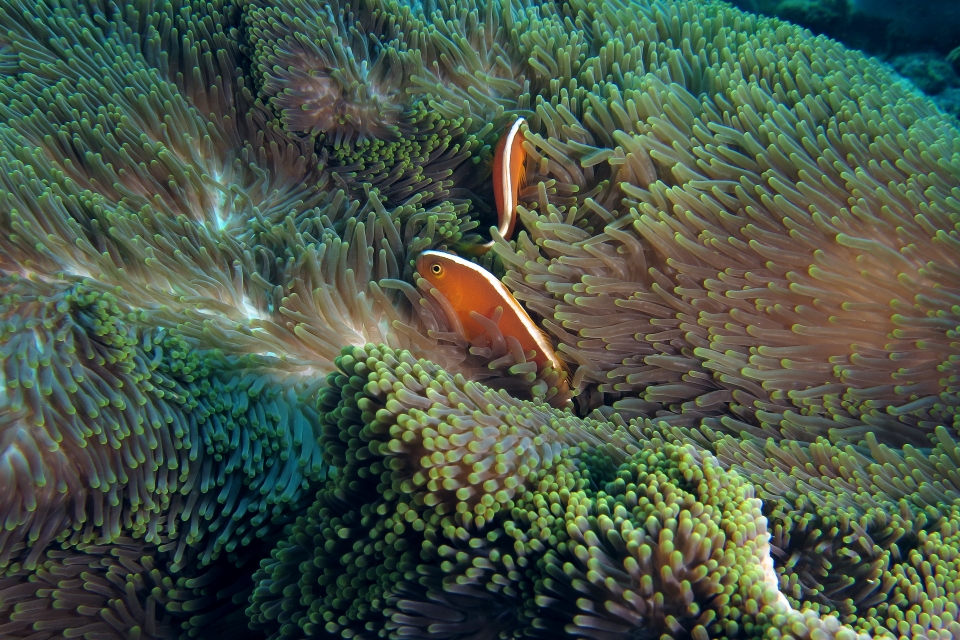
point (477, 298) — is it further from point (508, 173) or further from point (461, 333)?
point (508, 173)

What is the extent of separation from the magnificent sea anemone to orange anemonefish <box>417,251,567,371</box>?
0.04 metres

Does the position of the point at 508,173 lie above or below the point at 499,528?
above

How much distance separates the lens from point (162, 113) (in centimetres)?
183

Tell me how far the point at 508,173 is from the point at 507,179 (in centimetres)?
2

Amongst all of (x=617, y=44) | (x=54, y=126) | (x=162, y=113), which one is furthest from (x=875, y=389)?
(x=54, y=126)

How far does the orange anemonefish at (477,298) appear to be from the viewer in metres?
1.58

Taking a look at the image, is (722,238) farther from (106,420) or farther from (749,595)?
(106,420)

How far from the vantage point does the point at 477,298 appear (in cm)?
160

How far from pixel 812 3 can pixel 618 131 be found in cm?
412

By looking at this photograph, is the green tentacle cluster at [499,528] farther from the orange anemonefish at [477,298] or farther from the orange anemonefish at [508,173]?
the orange anemonefish at [508,173]

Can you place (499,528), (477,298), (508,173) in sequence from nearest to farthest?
(499,528) → (477,298) → (508,173)

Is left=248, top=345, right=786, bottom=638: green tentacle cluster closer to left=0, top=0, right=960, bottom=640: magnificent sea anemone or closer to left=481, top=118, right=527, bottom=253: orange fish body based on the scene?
left=0, top=0, right=960, bottom=640: magnificent sea anemone

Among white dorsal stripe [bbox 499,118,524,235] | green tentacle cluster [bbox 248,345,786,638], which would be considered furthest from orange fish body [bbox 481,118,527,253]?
green tentacle cluster [bbox 248,345,786,638]

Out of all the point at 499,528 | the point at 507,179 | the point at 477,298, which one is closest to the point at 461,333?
the point at 477,298
